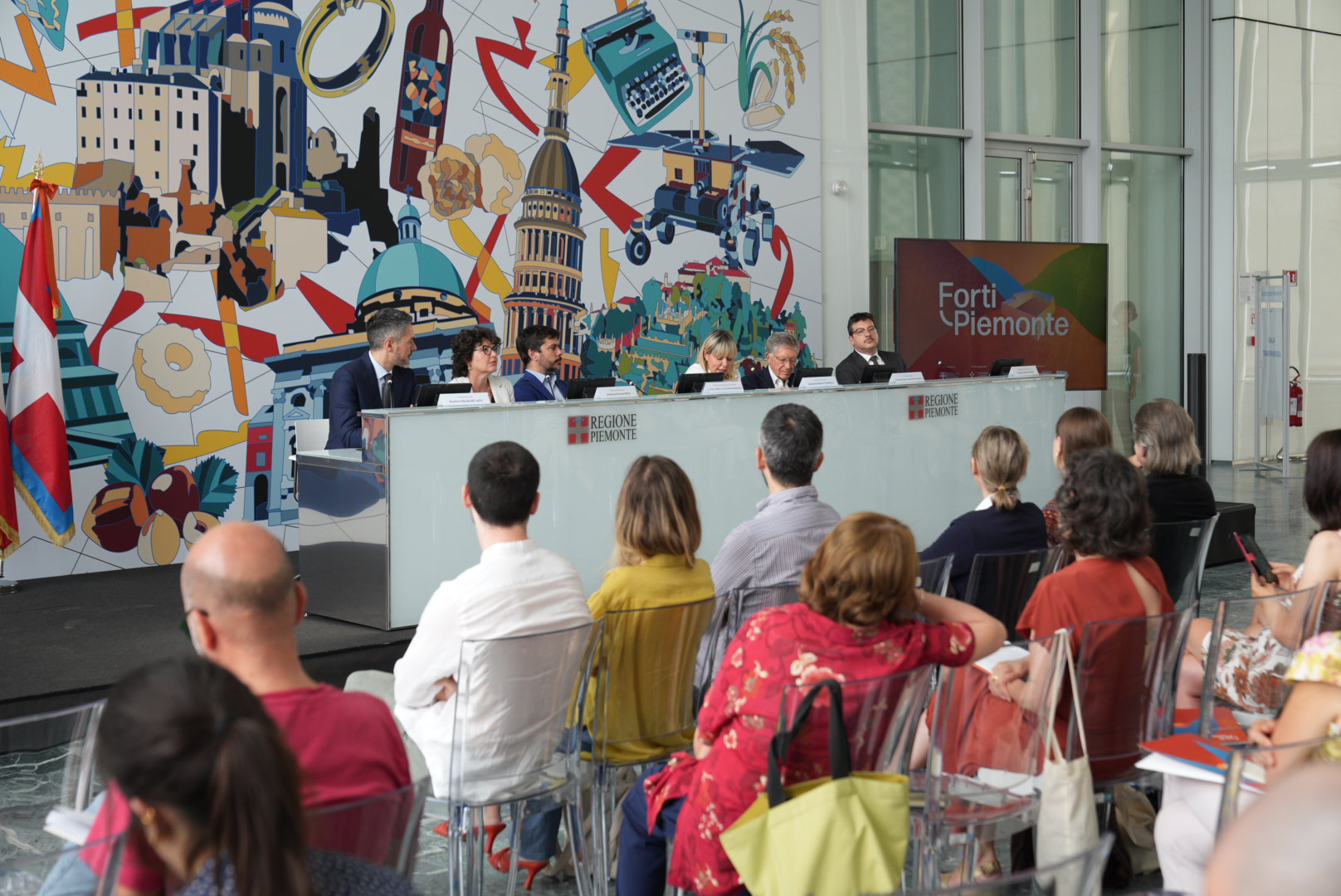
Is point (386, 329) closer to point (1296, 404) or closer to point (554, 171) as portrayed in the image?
point (554, 171)

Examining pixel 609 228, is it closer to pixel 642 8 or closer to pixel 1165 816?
pixel 642 8

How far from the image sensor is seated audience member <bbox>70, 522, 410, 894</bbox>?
157cm

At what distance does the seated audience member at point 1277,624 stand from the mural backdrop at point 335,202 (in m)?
5.29

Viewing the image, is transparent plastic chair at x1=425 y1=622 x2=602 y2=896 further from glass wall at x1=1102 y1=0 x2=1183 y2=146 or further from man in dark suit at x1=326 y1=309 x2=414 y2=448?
glass wall at x1=1102 y1=0 x2=1183 y2=146

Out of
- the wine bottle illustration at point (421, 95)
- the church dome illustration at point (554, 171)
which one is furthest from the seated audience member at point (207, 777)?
the church dome illustration at point (554, 171)

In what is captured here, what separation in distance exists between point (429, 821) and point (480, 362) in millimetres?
3116

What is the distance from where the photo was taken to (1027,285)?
10.1 metres

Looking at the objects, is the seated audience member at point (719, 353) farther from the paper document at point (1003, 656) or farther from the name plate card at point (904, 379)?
the paper document at point (1003, 656)

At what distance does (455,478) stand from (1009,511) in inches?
95.4

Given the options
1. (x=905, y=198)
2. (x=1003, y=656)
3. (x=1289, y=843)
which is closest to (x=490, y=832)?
(x=1003, y=656)

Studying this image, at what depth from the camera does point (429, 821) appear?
143 inches

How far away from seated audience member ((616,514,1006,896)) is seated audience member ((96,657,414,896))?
3.34ft

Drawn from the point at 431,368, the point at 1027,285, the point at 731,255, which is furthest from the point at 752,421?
the point at 1027,285

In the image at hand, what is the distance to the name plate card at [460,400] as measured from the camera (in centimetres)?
515
